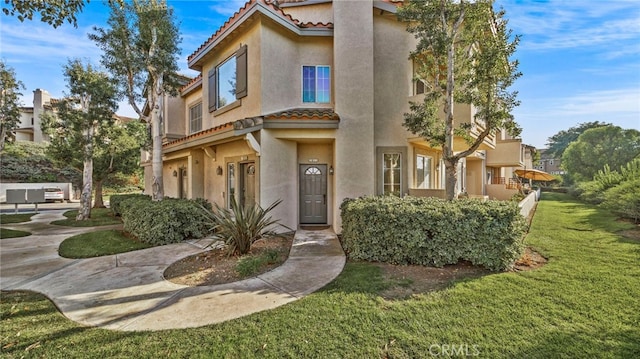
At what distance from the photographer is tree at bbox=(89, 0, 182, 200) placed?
9711mm

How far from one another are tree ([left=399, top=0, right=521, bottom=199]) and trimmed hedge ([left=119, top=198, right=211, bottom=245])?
738 cm

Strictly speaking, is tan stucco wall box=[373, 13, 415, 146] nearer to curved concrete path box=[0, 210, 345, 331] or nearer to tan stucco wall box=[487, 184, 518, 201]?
curved concrete path box=[0, 210, 345, 331]

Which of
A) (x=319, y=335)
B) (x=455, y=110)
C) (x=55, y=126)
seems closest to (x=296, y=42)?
(x=455, y=110)

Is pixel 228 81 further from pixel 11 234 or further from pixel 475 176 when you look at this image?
pixel 475 176

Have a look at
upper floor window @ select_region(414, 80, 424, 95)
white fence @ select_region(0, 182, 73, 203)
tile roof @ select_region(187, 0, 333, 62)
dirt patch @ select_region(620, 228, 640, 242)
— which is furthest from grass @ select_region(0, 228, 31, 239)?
dirt patch @ select_region(620, 228, 640, 242)

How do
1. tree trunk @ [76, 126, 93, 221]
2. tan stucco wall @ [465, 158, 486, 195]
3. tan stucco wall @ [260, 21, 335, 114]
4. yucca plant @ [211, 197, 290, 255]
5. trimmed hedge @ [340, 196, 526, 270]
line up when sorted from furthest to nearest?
Answer: tan stucco wall @ [465, 158, 486, 195] < tree trunk @ [76, 126, 93, 221] < tan stucco wall @ [260, 21, 335, 114] < yucca plant @ [211, 197, 290, 255] < trimmed hedge @ [340, 196, 526, 270]

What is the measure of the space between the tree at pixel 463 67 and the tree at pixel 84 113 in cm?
1289

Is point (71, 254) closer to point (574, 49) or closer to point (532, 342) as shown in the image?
point (532, 342)

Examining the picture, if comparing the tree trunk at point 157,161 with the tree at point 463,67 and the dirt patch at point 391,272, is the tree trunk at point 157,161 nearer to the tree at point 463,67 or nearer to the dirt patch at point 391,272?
the dirt patch at point 391,272

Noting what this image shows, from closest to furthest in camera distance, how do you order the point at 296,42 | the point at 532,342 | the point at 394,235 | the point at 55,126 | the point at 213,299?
the point at 532,342 → the point at 213,299 → the point at 394,235 → the point at 296,42 → the point at 55,126

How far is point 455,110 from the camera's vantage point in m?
9.07

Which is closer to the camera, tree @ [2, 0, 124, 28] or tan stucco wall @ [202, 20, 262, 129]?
tree @ [2, 0, 124, 28]

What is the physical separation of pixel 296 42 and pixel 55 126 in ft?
42.2

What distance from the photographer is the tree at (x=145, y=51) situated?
9711 millimetres
